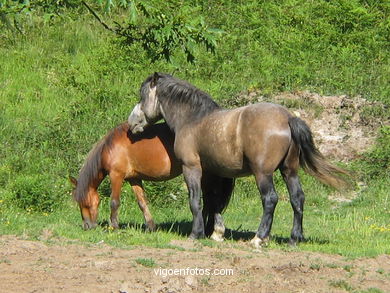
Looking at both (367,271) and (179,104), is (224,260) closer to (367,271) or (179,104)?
(367,271)

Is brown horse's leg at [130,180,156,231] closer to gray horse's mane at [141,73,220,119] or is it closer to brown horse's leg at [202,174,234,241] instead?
brown horse's leg at [202,174,234,241]

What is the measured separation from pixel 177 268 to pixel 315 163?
8.56 ft

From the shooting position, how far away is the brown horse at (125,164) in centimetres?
1177

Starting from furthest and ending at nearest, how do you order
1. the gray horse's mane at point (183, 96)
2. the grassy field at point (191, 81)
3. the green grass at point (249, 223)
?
the grassy field at point (191, 81), the gray horse's mane at point (183, 96), the green grass at point (249, 223)

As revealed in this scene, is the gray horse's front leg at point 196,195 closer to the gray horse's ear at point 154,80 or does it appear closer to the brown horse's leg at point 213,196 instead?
the brown horse's leg at point 213,196

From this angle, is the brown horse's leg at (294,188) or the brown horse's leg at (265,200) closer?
the brown horse's leg at (265,200)

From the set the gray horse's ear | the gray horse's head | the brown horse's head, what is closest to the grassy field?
the brown horse's head

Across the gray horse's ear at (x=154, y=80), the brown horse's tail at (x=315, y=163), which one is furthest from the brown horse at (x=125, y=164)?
the brown horse's tail at (x=315, y=163)

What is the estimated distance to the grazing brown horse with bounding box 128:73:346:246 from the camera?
10.1 metres

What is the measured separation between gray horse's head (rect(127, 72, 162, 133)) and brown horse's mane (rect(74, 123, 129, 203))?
0.98 feet

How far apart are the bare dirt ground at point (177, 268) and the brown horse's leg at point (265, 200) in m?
0.22

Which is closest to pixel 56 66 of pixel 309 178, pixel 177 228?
pixel 309 178

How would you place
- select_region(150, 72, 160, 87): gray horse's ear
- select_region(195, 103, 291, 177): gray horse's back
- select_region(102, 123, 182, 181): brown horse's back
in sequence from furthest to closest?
select_region(102, 123, 182, 181): brown horse's back
select_region(150, 72, 160, 87): gray horse's ear
select_region(195, 103, 291, 177): gray horse's back

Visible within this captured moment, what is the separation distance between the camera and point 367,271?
9109mm
